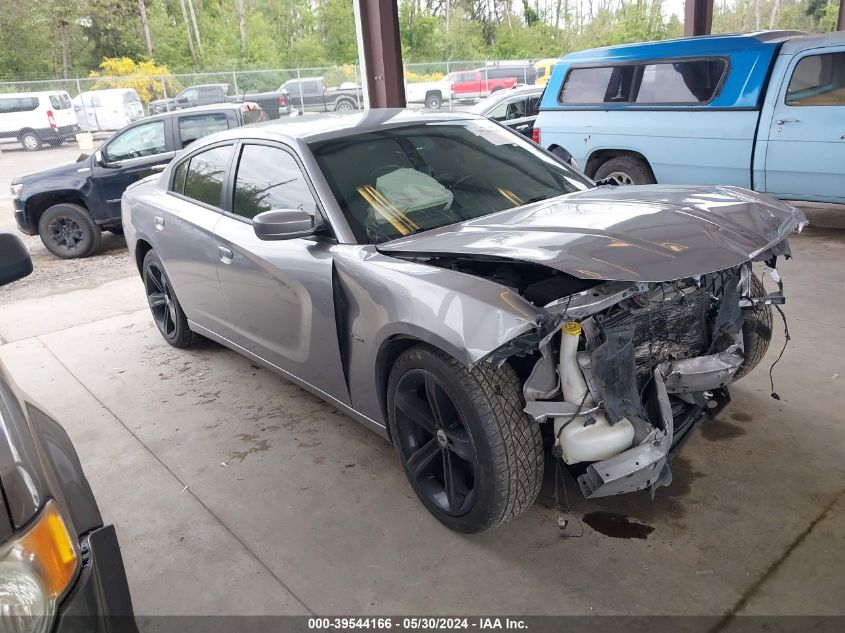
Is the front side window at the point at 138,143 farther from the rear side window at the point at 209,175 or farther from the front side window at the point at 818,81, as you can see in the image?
the front side window at the point at 818,81

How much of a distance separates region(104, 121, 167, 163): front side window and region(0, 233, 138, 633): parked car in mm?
7903

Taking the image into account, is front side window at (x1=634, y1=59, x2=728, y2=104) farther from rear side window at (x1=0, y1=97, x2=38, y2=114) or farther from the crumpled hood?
rear side window at (x1=0, y1=97, x2=38, y2=114)

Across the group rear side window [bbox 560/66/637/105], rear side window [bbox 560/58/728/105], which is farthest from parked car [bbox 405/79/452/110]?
rear side window [bbox 560/58/728/105]

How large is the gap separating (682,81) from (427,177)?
16.6ft

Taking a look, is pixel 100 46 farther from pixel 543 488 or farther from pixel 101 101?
pixel 543 488

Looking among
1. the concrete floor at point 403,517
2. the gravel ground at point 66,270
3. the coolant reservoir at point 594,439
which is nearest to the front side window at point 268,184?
the concrete floor at point 403,517

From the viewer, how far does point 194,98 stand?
59.6 ft

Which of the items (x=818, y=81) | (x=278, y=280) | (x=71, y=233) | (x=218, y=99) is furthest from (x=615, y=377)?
(x=218, y=99)

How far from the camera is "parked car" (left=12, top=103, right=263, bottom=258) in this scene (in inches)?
333

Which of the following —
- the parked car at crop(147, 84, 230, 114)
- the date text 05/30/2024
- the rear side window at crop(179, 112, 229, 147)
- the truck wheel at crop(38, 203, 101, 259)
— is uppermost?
the parked car at crop(147, 84, 230, 114)

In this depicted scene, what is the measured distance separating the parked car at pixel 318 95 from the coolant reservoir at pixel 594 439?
17839 millimetres

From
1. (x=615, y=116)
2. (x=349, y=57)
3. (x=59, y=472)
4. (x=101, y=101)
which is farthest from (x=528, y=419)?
(x=349, y=57)

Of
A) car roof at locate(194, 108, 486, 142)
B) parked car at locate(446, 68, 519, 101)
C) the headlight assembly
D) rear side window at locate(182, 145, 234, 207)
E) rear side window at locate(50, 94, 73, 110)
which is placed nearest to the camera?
the headlight assembly

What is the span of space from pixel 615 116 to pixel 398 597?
6494mm
